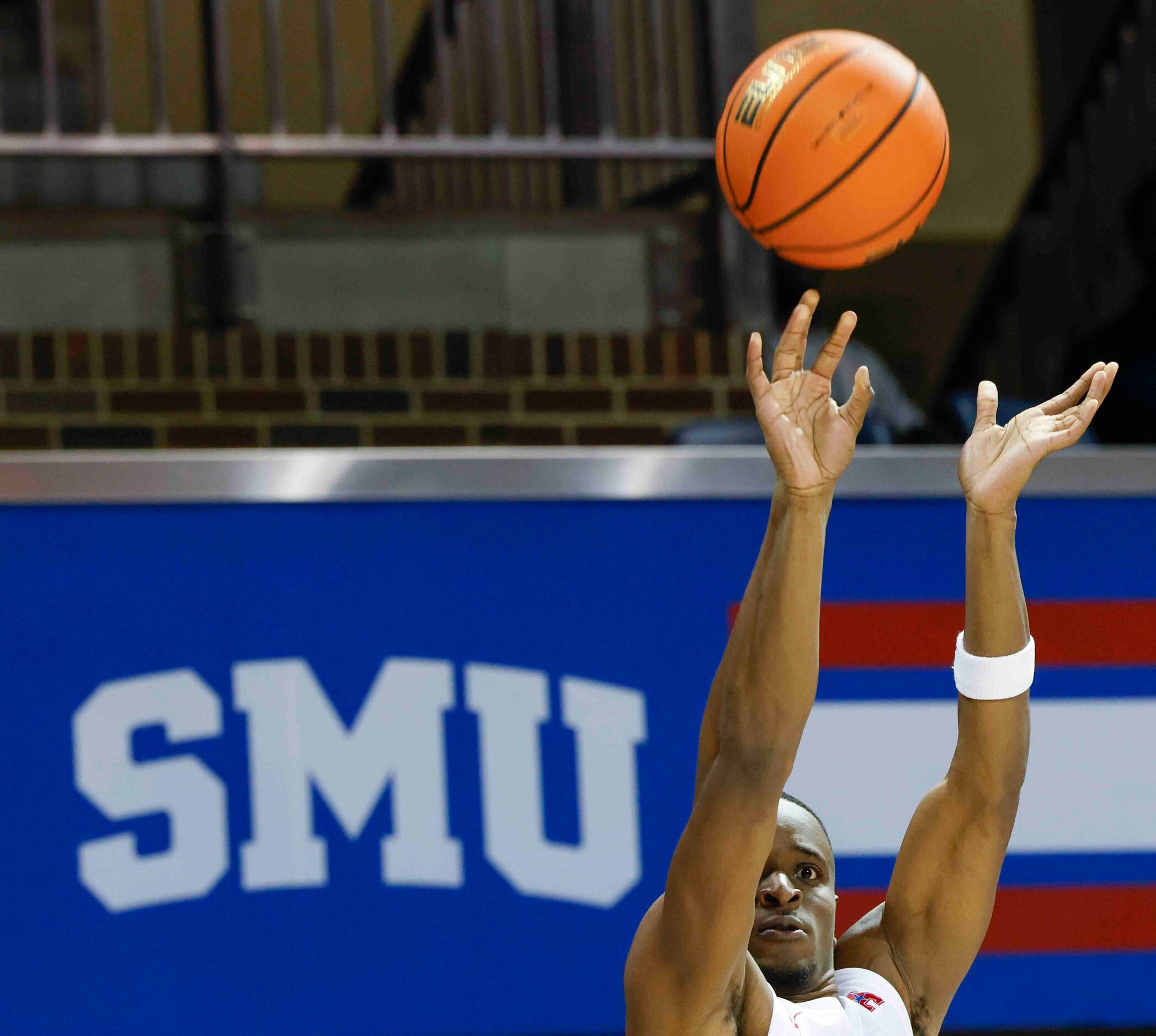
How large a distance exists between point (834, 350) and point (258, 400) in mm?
3081

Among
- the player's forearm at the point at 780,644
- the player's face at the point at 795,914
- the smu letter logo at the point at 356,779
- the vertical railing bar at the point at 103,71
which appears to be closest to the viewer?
the player's forearm at the point at 780,644

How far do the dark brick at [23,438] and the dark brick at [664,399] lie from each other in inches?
76.0

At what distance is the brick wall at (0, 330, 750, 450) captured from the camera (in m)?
5.43

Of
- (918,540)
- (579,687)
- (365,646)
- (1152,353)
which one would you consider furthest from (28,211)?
(1152,353)

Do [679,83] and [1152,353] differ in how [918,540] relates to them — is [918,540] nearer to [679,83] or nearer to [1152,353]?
[1152,353]

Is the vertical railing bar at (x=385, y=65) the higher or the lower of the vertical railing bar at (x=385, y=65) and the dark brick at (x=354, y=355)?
the higher

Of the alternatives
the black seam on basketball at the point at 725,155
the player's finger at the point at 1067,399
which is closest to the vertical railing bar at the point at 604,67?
the black seam on basketball at the point at 725,155

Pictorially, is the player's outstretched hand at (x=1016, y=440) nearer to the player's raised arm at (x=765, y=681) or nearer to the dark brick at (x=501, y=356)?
the player's raised arm at (x=765, y=681)

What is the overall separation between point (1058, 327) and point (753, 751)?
6.33m

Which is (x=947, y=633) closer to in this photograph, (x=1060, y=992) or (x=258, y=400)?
(x=1060, y=992)

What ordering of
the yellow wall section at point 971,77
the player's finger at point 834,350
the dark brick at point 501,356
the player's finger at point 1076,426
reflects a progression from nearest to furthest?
the player's finger at point 834,350 → the player's finger at point 1076,426 → the dark brick at point 501,356 → the yellow wall section at point 971,77

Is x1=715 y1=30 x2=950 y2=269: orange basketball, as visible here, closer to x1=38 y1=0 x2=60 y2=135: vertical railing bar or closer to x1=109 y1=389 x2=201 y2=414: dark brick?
x1=109 y1=389 x2=201 y2=414: dark brick

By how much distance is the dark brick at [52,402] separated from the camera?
213 inches

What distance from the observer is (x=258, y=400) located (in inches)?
216
